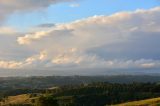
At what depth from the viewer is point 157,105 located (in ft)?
555

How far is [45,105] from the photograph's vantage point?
142500 millimetres

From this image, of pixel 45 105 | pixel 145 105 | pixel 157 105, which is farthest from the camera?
pixel 145 105

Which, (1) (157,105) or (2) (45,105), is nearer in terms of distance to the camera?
(2) (45,105)

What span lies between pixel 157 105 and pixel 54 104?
160ft

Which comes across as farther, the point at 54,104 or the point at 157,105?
the point at 157,105

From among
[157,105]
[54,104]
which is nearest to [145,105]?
[157,105]

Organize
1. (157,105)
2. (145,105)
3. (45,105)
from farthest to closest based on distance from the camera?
1. (145,105)
2. (157,105)
3. (45,105)

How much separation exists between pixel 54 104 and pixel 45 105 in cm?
380

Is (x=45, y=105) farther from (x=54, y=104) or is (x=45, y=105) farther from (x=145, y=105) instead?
(x=145, y=105)

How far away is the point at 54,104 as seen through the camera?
145 meters

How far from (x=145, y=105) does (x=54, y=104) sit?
173 feet

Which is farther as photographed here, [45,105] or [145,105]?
[145,105]

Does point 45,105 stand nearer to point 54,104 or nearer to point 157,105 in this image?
point 54,104

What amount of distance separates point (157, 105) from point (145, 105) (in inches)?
455
